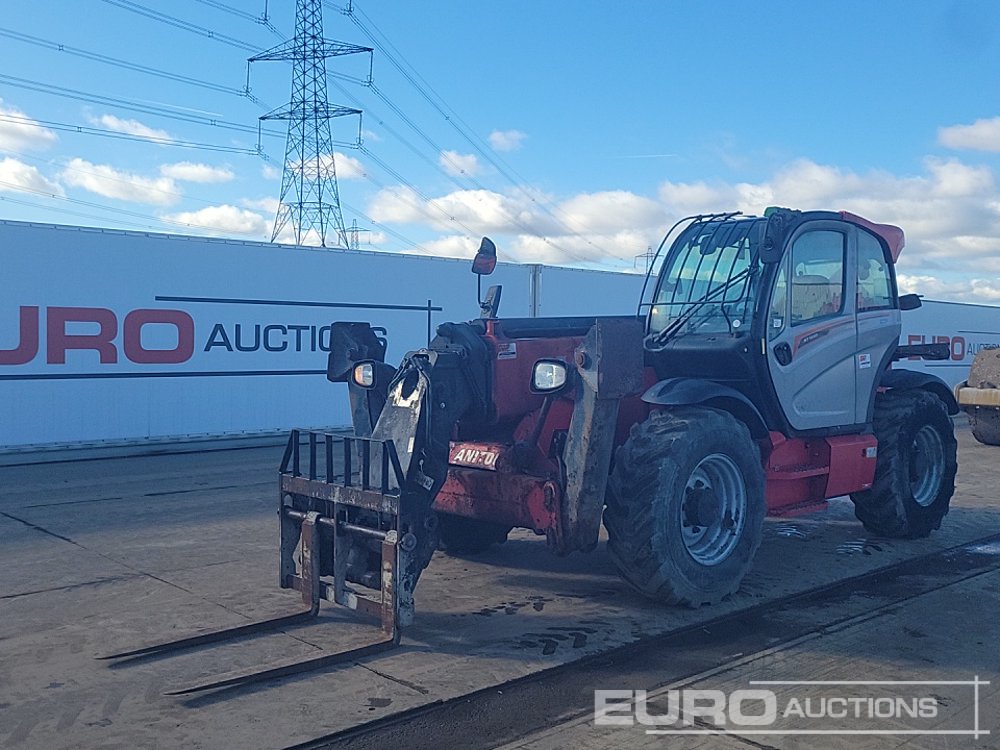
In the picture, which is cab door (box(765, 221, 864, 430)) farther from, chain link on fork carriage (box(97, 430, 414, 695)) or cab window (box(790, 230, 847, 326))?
chain link on fork carriage (box(97, 430, 414, 695))

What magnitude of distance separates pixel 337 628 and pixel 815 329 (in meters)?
4.09

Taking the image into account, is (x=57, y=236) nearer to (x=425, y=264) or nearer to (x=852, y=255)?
(x=425, y=264)

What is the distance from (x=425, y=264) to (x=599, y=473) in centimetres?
1241

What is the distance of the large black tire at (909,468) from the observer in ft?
26.5

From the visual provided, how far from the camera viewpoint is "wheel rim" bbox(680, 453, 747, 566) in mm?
6246

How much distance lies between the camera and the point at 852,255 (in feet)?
25.2

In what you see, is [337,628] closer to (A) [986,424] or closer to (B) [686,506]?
(B) [686,506]

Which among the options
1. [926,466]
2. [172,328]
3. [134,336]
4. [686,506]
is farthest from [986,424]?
[134,336]

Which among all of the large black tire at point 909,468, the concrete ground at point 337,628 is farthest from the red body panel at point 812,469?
the concrete ground at point 337,628

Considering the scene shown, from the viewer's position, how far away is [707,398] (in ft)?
20.8

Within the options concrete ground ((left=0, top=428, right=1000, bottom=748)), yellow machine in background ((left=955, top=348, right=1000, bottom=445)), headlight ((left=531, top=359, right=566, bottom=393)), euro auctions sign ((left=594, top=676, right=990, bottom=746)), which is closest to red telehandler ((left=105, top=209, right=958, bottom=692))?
headlight ((left=531, top=359, right=566, bottom=393))

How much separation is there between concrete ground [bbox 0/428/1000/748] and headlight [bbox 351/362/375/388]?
1400 millimetres

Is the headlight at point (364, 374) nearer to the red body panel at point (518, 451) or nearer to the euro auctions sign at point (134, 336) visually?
the red body panel at point (518, 451)

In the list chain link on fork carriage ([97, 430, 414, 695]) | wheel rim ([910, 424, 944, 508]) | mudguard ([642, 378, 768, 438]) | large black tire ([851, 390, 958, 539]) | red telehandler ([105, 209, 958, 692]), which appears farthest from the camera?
wheel rim ([910, 424, 944, 508])
